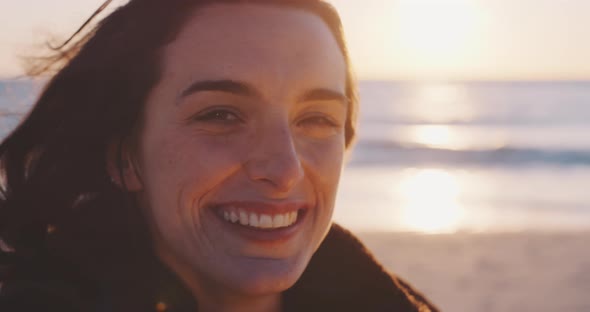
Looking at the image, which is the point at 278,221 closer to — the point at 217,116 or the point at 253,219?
the point at 253,219

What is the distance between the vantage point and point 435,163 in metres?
21.2

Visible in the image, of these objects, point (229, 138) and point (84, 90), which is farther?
point (84, 90)

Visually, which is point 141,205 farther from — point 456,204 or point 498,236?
point 456,204

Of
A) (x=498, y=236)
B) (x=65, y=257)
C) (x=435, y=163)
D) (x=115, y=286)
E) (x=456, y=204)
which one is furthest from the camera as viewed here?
(x=435, y=163)

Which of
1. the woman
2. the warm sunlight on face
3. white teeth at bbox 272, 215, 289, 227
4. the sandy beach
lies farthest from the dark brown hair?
the warm sunlight on face

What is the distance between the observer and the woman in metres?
2.18

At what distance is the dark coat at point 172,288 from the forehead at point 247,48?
2.07 ft

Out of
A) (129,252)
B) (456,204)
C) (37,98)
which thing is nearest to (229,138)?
(129,252)

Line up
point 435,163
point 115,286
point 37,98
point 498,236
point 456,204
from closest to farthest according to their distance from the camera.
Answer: point 115,286 < point 37,98 < point 498,236 < point 456,204 < point 435,163

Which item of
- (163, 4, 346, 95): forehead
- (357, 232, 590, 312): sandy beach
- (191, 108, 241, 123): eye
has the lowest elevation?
(357, 232, 590, 312): sandy beach

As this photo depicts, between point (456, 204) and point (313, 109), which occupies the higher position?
point (313, 109)

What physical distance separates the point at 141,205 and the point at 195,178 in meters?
0.35

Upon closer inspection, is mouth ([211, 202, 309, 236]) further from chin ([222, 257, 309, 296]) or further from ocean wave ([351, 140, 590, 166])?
ocean wave ([351, 140, 590, 166])

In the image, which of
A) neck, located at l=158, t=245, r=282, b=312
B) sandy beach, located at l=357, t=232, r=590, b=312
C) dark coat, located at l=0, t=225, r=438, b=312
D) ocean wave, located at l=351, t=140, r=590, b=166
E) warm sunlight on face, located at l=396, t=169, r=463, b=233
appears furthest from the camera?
ocean wave, located at l=351, t=140, r=590, b=166
